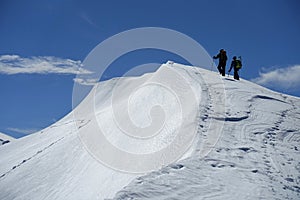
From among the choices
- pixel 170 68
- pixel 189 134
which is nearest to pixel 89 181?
pixel 189 134

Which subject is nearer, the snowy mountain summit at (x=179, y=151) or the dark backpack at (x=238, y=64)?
the snowy mountain summit at (x=179, y=151)

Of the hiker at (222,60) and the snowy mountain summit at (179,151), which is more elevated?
the hiker at (222,60)

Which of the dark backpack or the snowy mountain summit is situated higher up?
the dark backpack

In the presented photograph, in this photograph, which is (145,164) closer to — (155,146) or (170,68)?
(155,146)

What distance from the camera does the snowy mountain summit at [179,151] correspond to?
8109mm

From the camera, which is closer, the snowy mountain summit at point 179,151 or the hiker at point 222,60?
the snowy mountain summit at point 179,151

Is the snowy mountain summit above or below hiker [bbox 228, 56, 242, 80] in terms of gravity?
below

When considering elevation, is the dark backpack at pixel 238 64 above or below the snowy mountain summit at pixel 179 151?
above

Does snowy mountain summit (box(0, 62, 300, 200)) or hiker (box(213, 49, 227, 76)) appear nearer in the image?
snowy mountain summit (box(0, 62, 300, 200))

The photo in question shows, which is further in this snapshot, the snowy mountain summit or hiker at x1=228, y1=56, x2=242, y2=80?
hiker at x1=228, y1=56, x2=242, y2=80

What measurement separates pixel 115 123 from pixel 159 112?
15.4ft

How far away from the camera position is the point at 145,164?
1077 cm

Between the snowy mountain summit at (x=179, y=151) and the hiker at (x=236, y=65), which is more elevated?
the hiker at (x=236, y=65)

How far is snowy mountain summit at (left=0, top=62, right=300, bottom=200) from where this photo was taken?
8109 millimetres
